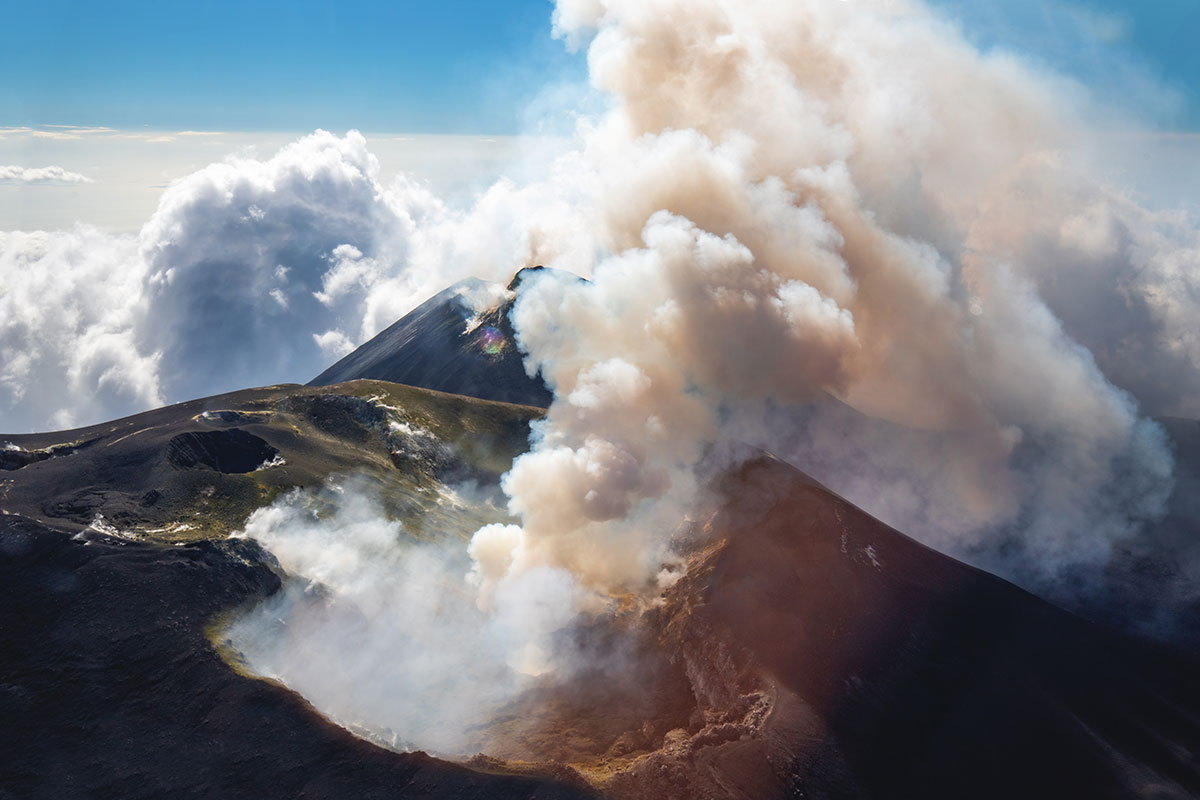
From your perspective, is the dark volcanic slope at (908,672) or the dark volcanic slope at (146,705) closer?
the dark volcanic slope at (146,705)

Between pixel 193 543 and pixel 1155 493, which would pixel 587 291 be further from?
pixel 1155 493

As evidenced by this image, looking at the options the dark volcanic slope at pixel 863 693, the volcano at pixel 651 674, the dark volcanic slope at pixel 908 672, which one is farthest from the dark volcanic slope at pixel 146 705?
the dark volcanic slope at pixel 908 672

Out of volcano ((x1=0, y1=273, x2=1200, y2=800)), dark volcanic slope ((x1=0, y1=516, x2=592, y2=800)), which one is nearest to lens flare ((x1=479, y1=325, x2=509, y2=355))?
volcano ((x1=0, y1=273, x2=1200, y2=800))

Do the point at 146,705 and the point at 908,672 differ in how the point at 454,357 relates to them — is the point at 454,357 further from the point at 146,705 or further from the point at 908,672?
the point at 908,672

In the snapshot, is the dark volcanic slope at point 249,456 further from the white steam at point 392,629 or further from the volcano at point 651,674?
the white steam at point 392,629

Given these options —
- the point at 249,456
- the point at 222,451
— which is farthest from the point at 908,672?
the point at 222,451

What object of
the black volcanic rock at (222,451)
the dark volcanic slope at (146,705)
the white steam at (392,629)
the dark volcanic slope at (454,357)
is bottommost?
the dark volcanic slope at (146,705)

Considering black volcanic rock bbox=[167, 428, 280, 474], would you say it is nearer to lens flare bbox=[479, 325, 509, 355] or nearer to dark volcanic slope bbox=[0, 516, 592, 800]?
dark volcanic slope bbox=[0, 516, 592, 800]
